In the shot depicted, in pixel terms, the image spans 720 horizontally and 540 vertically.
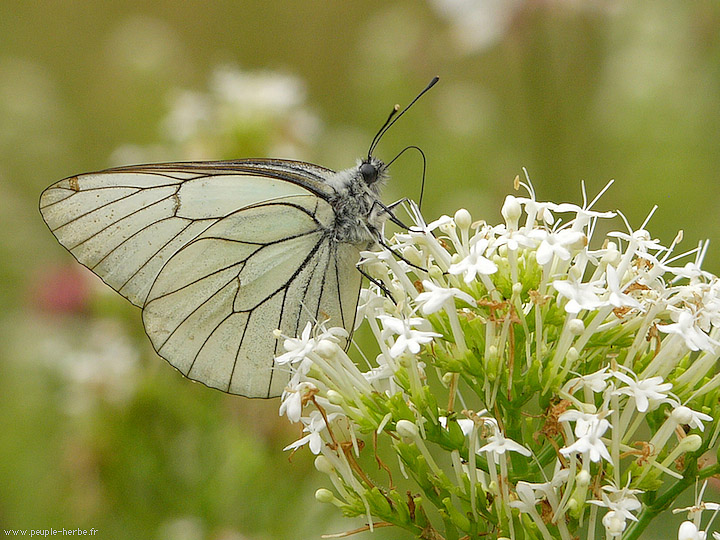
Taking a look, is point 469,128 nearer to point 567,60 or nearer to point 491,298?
point 567,60

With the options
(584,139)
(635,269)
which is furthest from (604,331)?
(584,139)

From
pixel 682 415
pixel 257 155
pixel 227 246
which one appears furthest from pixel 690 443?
pixel 257 155

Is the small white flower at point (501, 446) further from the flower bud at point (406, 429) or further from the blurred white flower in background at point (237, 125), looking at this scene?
the blurred white flower in background at point (237, 125)

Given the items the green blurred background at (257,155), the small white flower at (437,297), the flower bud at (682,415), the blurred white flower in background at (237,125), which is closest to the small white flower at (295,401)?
the small white flower at (437,297)

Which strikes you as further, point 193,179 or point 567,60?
point 567,60

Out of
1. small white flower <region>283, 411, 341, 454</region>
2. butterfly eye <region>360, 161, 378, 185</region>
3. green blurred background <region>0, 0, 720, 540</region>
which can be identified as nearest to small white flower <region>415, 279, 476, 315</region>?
small white flower <region>283, 411, 341, 454</region>

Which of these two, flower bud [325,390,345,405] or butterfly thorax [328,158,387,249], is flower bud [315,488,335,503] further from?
butterfly thorax [328,158,387,249]

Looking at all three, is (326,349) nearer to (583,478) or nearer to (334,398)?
(334,398)
